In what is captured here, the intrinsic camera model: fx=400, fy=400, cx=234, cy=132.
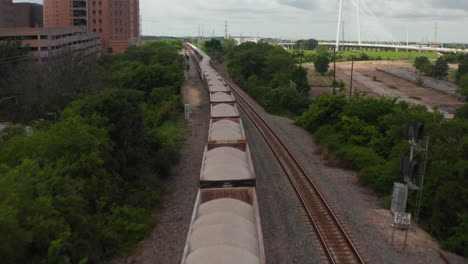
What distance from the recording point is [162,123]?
3553 centimetres

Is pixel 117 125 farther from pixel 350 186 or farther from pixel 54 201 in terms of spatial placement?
pixel 350 186

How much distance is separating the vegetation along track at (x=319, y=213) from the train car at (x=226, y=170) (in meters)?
3.33

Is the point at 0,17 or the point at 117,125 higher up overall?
the point at 0,17

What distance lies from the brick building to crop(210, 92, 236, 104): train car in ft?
235

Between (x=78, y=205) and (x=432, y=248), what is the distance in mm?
12626

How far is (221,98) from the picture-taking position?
3450cm

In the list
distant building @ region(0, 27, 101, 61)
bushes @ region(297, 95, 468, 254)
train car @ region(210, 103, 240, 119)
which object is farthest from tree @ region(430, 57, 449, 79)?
distant building @ region(0, 27, 101, 61)

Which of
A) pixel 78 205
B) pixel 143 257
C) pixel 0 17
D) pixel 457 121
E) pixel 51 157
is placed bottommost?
pixel 143 257

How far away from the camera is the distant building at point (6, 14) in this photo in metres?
79.4

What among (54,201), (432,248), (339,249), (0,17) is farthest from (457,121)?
(0,17)

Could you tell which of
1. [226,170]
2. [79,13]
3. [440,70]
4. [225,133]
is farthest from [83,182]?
[79,13]

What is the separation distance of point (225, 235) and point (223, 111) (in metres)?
18.5

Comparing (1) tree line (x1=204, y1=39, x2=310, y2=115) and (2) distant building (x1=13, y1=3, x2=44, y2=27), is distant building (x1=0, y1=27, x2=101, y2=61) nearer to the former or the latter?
(1) tree line (x1=204, y1=39, x2=310, y2=115)

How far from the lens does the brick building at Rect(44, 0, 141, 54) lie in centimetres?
9962
